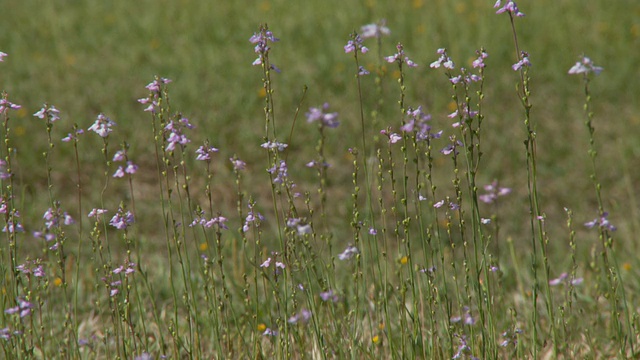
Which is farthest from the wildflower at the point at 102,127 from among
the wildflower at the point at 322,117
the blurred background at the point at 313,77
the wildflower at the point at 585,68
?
the blurred background at the point at 313,77

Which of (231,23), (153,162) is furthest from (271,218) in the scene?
(231,23)

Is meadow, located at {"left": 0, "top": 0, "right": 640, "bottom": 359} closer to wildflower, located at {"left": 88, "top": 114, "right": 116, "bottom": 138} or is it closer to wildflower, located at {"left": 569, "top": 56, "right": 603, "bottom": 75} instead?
wildflower, located at {"left": 88, "top": 114, "right": 116, "bottom": 138}

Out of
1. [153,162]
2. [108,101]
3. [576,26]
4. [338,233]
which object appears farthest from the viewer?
[576,26]

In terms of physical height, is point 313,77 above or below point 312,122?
above

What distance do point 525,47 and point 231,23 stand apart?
3.19m

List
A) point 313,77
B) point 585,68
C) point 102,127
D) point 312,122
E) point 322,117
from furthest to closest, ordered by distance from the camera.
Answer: point 313,77 → point 312,122 → point 102,127 → point 585,68 → point 322,117

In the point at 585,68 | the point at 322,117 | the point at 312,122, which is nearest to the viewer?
the point at 322,117

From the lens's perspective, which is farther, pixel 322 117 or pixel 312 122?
pixel 312 122

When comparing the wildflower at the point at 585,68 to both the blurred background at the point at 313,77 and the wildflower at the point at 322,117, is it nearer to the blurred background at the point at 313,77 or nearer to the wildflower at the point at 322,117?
the wildflower at the point at 322,117

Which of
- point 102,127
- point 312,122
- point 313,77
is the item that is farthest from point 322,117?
point 313,77

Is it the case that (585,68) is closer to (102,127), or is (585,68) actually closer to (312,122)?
(102,127)

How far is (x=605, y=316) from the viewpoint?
3703 mm

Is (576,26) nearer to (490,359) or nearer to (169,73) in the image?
(169,73)

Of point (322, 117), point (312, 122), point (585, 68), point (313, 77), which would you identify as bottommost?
point (322, 117)
